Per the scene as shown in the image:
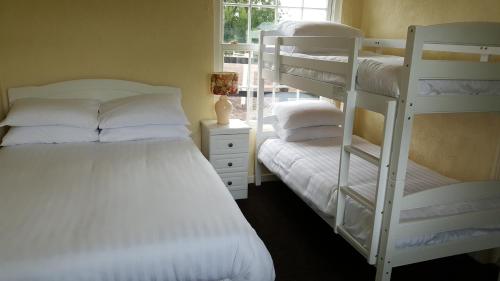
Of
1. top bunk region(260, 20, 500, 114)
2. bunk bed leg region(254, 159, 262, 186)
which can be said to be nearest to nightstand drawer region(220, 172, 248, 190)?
bunk bed leg region(254, 159, 262, 186)

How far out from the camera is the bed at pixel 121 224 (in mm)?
1391

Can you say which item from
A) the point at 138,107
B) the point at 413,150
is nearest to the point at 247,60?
the point at 138,107

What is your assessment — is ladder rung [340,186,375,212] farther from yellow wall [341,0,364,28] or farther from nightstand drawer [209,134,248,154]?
yellow wall [341,0,364,28]

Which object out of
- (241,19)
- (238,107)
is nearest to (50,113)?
(238,107)

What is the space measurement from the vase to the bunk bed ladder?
1.37 metres

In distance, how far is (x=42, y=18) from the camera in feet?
9.38

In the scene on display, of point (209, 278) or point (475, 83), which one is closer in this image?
point (209, 278)

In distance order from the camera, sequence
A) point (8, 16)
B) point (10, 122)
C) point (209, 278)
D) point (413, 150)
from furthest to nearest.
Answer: point (413, 150)
point (8, 16)
point (10, 122)
point (209, 278)

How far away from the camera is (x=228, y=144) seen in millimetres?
3156

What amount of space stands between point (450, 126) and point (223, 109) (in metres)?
1.75

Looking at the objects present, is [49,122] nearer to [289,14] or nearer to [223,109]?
[223,109]

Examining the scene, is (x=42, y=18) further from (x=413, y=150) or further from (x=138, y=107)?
(x=413, y=150)

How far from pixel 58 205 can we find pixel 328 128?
2.30m

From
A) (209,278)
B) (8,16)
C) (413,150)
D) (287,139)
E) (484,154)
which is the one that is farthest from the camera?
(287,139)
